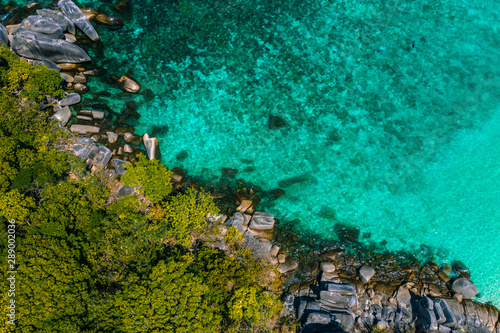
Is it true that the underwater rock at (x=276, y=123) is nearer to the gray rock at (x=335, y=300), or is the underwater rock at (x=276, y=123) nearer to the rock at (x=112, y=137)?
the rock at (x=112, y=137)

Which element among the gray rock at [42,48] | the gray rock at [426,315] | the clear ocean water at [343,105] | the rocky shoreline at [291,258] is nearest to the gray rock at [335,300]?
the rocky shoreline at [291,258]

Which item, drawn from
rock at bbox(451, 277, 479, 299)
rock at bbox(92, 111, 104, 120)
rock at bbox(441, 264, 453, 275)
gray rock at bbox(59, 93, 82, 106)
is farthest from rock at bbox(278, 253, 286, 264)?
gray rock at bbox(59, 93, 82, 106)

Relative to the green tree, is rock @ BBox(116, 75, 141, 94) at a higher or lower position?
higher

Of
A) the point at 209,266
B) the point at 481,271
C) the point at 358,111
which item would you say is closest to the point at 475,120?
the point at 358,111

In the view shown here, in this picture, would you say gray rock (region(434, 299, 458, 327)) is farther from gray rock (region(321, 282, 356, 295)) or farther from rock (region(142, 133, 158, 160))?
rock (region(142, 133, 158, 160))

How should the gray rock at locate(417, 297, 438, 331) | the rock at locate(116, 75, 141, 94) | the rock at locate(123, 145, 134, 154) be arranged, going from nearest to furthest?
the gray rock at locate(417, 297, 438, 331) < the rock at locate(123, 145, 134, 154) < the rock at locate(116, 75, 141, 94)

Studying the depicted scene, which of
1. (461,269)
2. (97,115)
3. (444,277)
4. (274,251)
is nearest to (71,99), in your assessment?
(97,115)

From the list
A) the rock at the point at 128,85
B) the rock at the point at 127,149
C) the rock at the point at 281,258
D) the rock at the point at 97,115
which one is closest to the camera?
the rock at the point at 281,258
